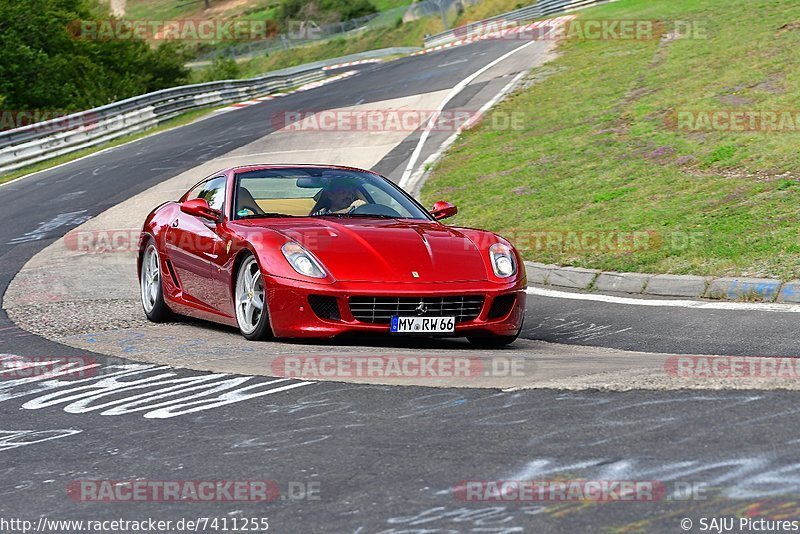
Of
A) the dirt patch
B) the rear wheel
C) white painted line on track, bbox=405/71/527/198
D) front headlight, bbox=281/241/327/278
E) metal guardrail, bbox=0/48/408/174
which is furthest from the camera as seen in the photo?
metal guardrail, bbox=0/48/408/174

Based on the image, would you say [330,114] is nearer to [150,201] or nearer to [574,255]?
[150,201]

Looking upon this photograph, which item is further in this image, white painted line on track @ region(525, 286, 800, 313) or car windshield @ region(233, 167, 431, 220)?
white painted line on track @ region(525, 286, 800, 313)

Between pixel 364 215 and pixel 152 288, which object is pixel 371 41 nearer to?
pixel 152 288

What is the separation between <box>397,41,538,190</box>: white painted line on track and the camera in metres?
20.2

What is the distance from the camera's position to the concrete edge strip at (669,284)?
10010 millimetres

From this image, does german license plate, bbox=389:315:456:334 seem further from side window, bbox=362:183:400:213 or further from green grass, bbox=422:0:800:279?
green grass, bbox=422:0:800:279

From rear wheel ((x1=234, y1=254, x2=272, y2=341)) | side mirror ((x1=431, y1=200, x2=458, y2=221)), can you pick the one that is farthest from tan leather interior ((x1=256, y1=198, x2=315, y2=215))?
side mirror ((x1=431, y1=200, x2=458, y2=221))

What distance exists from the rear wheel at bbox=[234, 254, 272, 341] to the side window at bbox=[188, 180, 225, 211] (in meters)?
1.00

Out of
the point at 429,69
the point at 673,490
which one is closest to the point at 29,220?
the point at 673,490

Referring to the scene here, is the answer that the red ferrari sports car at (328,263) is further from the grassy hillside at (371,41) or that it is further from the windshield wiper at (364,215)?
the grassy hillside at (371,41)

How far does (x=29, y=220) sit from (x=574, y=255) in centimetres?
1037

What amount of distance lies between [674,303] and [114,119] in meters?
25.4

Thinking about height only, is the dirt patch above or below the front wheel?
above

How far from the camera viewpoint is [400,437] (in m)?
5.00
